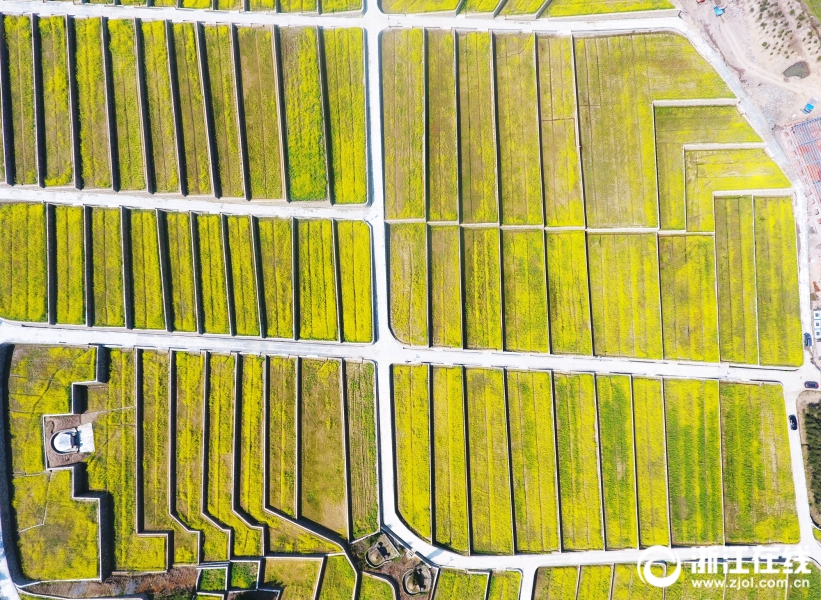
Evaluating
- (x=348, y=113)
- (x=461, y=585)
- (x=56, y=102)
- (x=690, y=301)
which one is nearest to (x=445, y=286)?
(x=348, y=113)

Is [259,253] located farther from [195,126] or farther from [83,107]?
[83,107]

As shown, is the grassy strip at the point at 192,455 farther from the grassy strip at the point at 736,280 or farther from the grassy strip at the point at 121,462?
the grassy strip at the point at 736,280

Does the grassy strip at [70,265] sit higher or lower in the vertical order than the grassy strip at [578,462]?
higher

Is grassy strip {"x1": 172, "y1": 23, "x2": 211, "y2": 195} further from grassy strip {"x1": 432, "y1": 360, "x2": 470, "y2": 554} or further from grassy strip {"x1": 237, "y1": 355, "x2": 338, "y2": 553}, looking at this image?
grassy strip {"x1": 432, "y1": 360, "x2": 470, "y2": 554}

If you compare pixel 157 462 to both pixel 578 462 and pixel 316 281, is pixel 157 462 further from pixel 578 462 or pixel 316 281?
pixel 578 462

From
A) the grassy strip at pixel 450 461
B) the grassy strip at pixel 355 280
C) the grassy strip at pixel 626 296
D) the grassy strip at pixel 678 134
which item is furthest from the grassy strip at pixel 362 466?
the grassy strip at pixel 678 134

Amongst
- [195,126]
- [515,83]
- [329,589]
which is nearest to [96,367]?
[195,126]

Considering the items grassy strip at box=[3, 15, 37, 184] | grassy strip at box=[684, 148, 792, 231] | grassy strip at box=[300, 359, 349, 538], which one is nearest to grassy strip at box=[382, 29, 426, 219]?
grassy strip at box=[300, 359, 349, 538]
